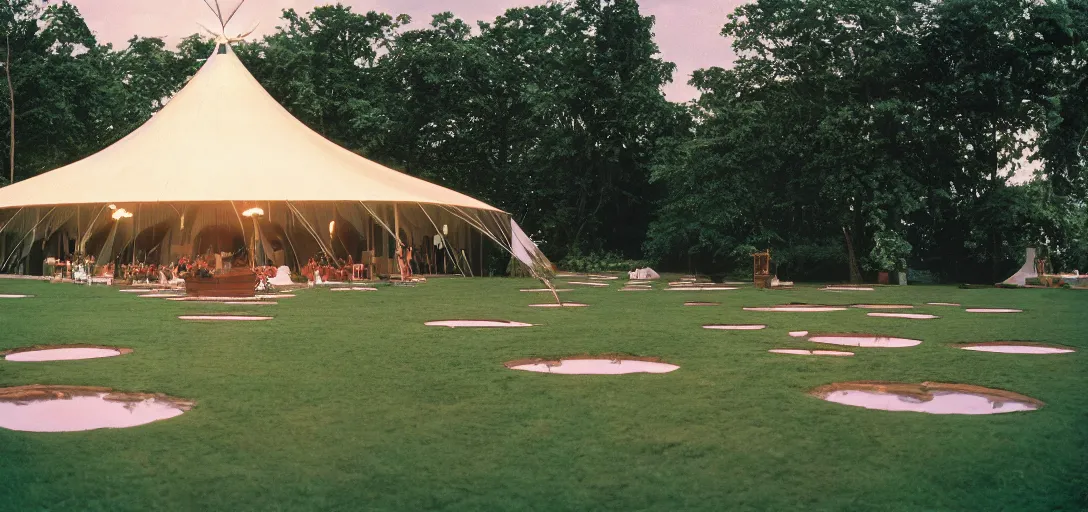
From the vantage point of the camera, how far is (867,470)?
171 inches

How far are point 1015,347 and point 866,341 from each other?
52.4 inches

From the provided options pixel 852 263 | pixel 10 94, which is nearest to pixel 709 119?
pixel 852 263

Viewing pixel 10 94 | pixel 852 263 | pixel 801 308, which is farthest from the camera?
pixel 10 94

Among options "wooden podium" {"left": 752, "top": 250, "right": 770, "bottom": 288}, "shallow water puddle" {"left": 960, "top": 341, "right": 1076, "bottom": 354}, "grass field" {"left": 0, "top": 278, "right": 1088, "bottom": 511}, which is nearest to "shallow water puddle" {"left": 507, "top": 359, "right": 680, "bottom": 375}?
"grass field" {"left": 0, "top": 278, "right": 1088, "bottom": 511}

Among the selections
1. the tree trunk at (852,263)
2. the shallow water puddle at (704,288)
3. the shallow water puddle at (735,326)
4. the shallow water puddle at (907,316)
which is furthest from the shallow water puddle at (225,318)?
the tree trunk at (852,263)

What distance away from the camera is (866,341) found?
10195 mm

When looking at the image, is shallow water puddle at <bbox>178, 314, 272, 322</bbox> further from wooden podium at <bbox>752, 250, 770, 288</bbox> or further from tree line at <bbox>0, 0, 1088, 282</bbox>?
tree line at <bbox>0, 0, 1088, 282</bbox>

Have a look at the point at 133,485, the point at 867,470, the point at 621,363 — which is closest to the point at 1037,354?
the point at 621,363

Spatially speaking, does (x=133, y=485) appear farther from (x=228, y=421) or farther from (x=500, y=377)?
(x=500, y=377)

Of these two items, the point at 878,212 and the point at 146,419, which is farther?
A: the point at 878,212

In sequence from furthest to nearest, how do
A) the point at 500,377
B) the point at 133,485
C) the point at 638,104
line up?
the point at 638,104
the point at 500,377
the point at 133,485

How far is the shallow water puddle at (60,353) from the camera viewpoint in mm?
8289

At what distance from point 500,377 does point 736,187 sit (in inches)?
918

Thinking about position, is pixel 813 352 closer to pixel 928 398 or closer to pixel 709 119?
pixel 928 398
